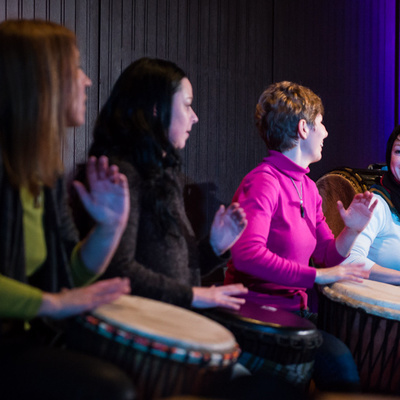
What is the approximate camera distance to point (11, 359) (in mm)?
1182

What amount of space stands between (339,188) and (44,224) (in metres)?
1.96

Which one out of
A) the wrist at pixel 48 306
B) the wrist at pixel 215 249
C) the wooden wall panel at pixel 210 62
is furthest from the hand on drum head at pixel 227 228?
the wooden wall panel at pixel 210 62

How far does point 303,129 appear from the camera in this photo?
7.95ft

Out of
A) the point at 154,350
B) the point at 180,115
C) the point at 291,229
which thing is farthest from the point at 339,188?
the point at 154,350

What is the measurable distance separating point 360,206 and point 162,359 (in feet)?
4.32

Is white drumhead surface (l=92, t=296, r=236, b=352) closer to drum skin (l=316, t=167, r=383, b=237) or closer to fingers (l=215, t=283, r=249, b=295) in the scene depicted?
fingers (l=215, t=283, r=249, b=295)

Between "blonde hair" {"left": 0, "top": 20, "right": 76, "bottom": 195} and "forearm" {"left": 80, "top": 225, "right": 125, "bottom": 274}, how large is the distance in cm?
19

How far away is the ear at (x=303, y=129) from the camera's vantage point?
2412 mm

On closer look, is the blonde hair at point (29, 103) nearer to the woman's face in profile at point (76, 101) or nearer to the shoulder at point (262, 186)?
the woman's face in profile at point (76, 101)

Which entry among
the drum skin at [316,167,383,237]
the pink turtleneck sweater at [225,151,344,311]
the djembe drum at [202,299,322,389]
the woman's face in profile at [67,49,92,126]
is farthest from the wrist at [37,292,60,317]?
the drum skin at [316,167,383,237]

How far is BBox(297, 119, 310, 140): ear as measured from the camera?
95.0 inches

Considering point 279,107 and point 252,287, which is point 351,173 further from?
point 252,287

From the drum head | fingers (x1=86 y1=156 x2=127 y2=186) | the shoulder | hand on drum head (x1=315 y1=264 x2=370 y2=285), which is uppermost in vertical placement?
fingers (x1=86 y1=156 x2=127 y2=186)

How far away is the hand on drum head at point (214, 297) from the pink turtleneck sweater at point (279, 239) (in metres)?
0.32
